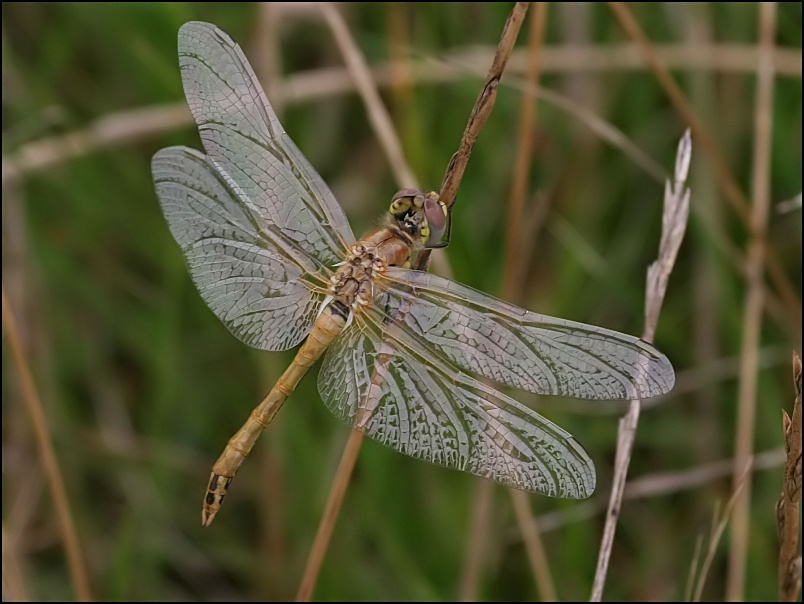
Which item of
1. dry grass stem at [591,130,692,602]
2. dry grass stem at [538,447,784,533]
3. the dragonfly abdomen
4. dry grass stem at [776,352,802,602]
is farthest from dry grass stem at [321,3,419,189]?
dry grass stem at [776,352,802,602]

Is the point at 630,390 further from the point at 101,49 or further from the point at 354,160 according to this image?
the point at 101,49

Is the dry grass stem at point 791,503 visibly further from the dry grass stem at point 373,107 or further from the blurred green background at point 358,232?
the dry grass stem at point 373,107

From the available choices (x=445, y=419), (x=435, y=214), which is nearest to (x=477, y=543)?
(x=445, y=419)

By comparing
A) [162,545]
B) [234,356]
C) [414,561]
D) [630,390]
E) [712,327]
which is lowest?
[162,545]

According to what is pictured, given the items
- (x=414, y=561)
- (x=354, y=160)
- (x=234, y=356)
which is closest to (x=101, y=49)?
(x=354, y=160)

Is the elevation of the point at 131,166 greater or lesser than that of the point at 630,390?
greater

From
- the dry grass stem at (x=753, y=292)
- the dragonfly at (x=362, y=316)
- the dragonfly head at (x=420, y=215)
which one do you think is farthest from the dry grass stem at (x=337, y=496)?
the dry grass stem at (x=753, y=292)

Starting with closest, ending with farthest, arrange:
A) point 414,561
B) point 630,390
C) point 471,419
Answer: point 630,390 → point 471,419 → point 414,561

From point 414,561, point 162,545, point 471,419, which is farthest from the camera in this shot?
point 162,545
